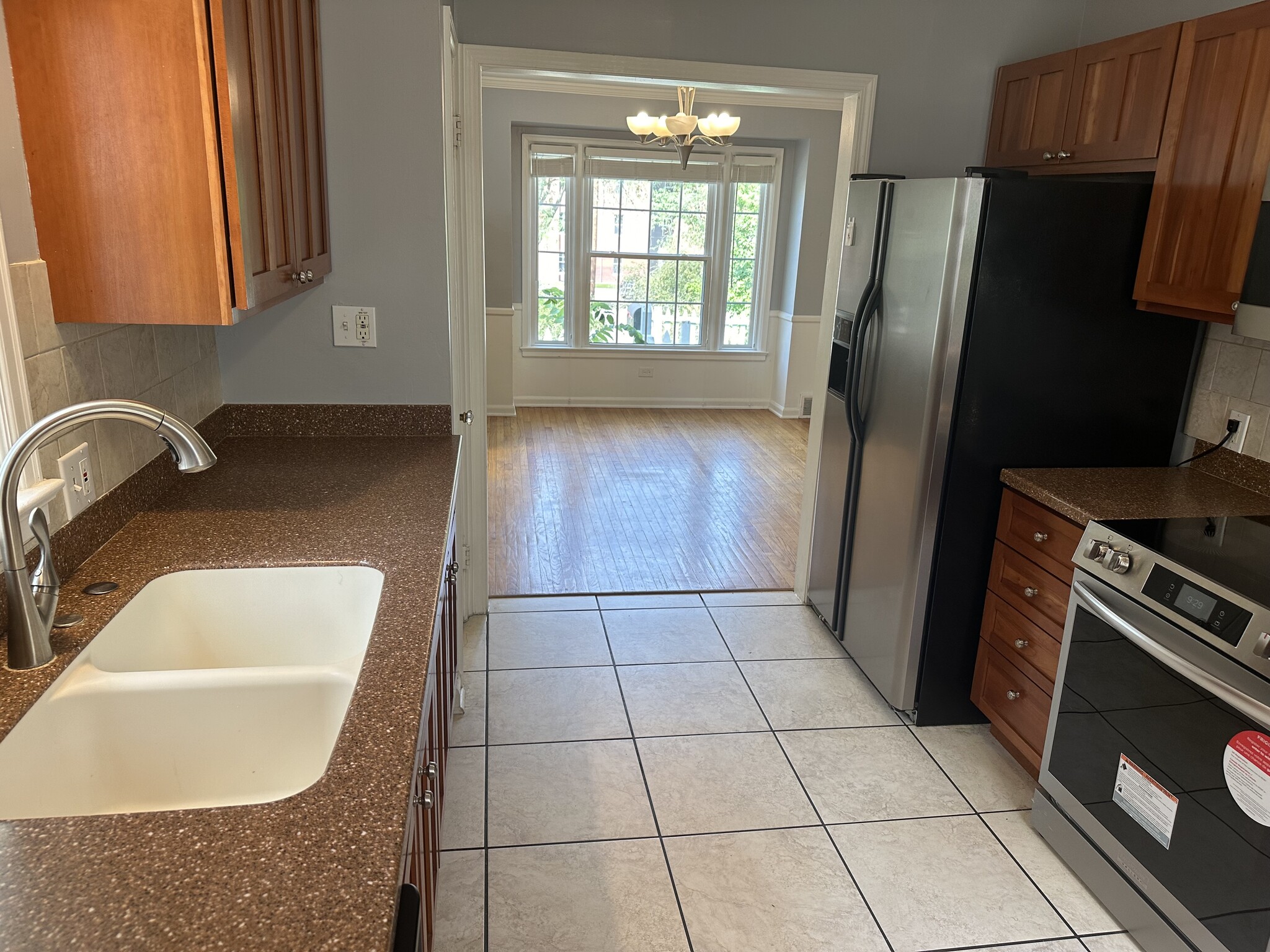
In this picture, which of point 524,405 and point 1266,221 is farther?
point 524,405

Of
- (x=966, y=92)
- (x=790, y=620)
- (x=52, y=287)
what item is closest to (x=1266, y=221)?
(x=966, y=92)

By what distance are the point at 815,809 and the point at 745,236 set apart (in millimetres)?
5832

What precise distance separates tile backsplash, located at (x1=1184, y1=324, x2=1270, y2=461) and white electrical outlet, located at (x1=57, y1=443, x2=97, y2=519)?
2.70m

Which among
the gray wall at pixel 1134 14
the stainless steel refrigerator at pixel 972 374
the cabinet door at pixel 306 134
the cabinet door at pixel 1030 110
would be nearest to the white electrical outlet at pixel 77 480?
the cabinet door at pixel 306 134

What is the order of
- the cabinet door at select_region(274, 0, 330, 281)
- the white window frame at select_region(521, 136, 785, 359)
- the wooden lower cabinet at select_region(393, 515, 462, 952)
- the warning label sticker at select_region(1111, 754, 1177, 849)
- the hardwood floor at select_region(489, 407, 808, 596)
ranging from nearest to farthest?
the wooden lower cabinet at select_region(393, 515, 462, 952) < the warning label sticker at select_region(1111, 754, 1177, 849) < the cabinet door at select_region(274, 0, 330, 281) < the hardwood floor at select_region(489, 407, 808, 596) < the white window frame at select_region(521, 136, 785, 359)

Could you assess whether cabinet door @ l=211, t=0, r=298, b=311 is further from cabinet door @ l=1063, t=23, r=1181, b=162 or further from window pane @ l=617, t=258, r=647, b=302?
window pane @ l=617, t=258, r=647, b=302

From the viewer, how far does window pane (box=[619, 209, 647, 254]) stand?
23.8 feet

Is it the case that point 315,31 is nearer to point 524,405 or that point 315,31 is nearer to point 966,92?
point 966,92

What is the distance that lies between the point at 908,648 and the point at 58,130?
2.49 m

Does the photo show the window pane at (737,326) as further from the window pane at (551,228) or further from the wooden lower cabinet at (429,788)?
the wooden lower cabinet at (429,788)

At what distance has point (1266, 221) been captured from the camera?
77.0 inches

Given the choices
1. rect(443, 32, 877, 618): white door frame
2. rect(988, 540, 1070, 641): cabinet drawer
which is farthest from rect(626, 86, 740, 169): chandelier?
rect(988, 540, 1070, 641): cabinet drawer

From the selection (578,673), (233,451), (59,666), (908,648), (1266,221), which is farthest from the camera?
(578,673)

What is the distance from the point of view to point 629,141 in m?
6.96
